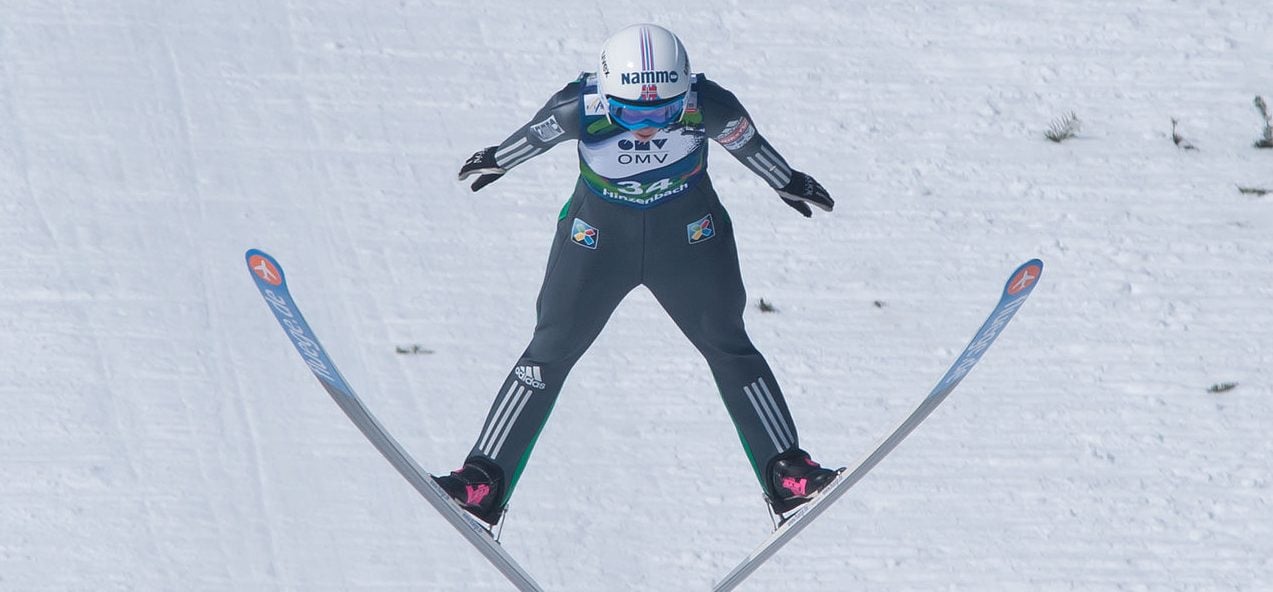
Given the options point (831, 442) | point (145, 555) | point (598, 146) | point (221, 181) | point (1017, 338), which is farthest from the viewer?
point (221, 181)

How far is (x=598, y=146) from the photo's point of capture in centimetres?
632

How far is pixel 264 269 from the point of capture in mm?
5875

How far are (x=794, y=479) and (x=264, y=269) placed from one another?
2.06 metres

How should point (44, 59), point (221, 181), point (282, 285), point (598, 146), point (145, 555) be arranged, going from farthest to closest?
point (44, 59) < point (221, 181) < point (145, 555) < point (598, 146) < point (282, 285)

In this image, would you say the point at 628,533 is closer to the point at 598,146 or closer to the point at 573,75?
the point at 598,146

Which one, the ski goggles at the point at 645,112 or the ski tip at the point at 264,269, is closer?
the ski tip at the point at 264,269

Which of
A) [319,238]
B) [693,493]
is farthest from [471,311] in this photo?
[693,493]

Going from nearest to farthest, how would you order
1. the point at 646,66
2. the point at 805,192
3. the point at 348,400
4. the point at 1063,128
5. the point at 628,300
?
the point at 646,66 → the point at 348,400 → the point at 805,192 → the point at 628,300 → the point at 1063,128

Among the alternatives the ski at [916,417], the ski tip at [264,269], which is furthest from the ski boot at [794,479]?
the ski tip at [264,269]

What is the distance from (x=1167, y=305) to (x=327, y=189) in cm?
418

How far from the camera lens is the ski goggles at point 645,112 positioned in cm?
611

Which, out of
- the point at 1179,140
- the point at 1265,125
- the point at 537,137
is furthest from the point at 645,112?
the point at 1265,125

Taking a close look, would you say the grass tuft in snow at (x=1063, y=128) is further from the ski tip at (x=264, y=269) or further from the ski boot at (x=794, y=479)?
the ski tip at (x=264, y=269)

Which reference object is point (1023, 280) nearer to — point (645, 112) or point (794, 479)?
point (794, 479)
